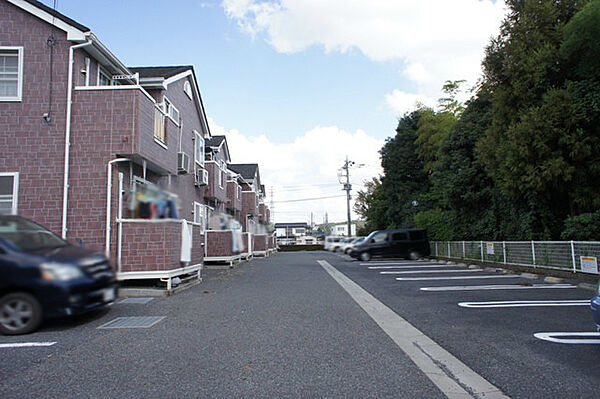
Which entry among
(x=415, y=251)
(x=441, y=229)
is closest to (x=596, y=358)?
(x=415, y=251)

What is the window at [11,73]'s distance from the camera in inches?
62.4

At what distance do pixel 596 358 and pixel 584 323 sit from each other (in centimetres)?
202

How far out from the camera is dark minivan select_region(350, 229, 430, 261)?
24.6 metres

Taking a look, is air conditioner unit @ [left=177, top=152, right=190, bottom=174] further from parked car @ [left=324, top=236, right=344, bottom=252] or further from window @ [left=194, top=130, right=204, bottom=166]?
parked car @ [left=324, top=236, right=344, bottom=252]

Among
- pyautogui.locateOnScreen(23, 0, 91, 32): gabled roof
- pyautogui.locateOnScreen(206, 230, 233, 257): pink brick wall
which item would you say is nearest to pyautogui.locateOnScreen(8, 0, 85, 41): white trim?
pyautogui.locateOnScreen(23, 0, 91, 32): gabled roof

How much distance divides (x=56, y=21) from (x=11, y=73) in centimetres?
70

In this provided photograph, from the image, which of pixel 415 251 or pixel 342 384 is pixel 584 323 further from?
pixel 415 251

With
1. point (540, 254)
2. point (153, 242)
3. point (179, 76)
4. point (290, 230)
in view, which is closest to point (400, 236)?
point (290, 230)

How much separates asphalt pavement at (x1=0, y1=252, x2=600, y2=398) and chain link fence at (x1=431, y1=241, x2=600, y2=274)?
4752mm

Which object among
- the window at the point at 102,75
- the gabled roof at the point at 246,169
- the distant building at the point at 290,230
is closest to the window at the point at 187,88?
the distant building at the point at 290,230

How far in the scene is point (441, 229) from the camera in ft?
85.8

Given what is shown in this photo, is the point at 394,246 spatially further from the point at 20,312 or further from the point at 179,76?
the point at 20,312

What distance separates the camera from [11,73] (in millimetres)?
1730

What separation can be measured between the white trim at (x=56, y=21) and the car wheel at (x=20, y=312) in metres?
0.84
